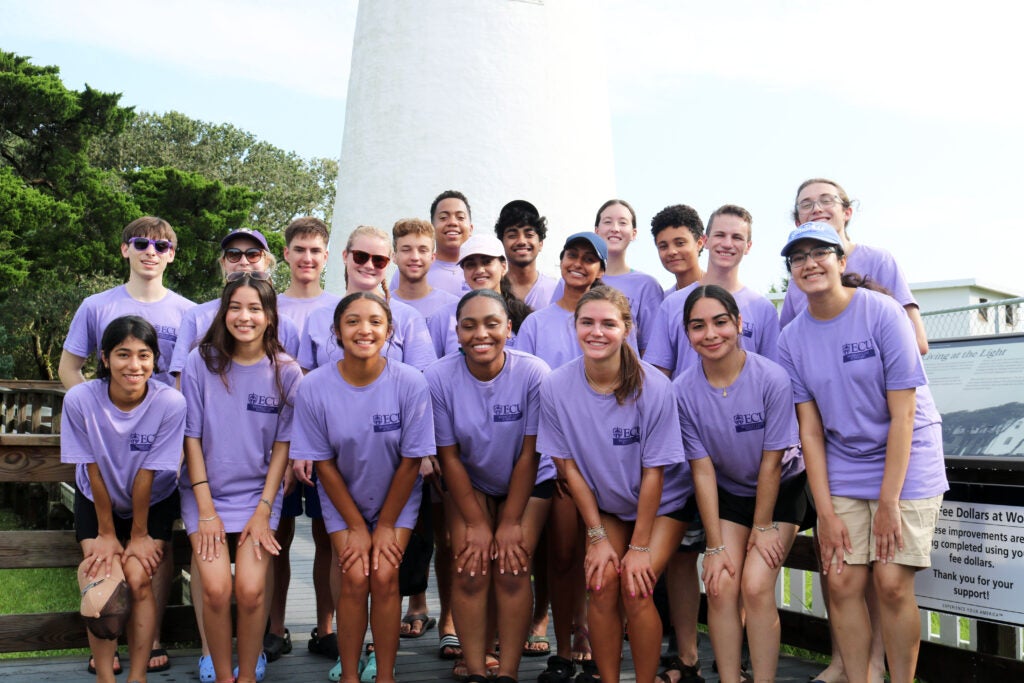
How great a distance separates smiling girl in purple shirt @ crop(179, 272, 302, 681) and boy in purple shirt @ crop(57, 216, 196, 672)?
643 millimetres

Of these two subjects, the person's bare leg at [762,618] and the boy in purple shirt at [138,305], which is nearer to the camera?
the person's bare leg at [762,618]

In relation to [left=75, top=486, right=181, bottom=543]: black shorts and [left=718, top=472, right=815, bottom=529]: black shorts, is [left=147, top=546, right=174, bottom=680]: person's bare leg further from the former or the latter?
[left=718, top=472, right=815, bottom=529]: black shorts

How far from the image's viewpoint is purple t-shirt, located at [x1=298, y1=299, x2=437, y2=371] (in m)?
4.86

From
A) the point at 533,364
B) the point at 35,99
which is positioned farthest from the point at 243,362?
the point at 35,99

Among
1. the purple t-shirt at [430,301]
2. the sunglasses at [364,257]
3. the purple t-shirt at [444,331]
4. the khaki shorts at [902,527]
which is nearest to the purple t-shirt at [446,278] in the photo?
the purple t-shirt at [430,301]

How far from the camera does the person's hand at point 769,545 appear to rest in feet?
13.4

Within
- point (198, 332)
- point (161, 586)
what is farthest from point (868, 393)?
point (161, 586)

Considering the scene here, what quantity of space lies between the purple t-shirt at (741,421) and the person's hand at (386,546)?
4.37 feet

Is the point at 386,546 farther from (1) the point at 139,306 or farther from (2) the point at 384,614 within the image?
(1) the point at 139,306

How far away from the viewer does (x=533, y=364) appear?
14.6 feet

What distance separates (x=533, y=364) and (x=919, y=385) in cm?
163

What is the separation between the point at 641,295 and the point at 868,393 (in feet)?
5.44

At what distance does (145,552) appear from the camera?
14.2ft

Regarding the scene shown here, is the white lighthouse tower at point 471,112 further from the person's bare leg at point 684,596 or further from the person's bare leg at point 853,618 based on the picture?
the person's bare leg at point 853,618
